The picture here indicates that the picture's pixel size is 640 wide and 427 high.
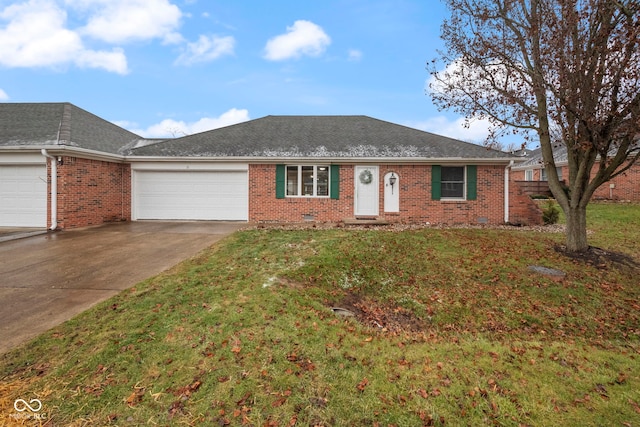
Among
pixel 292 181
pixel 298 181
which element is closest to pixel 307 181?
pixel 298 181

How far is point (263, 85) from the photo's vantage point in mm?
21125

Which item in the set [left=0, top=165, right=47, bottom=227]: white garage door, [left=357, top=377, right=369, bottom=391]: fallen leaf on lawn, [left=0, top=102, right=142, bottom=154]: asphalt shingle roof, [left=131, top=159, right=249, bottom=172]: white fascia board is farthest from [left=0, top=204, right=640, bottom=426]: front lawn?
[left=0, top=102, right=142, bottom=154]: asphalt shingle roof

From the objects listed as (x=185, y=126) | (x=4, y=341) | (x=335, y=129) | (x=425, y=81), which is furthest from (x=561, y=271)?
(x=185, y=126)

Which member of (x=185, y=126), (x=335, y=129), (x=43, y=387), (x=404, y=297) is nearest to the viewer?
(x=43, y=387)

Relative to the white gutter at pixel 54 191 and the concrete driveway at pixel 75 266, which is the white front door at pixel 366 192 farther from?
the white gutter at pixel 54 191

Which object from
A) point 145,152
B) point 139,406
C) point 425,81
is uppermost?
point 425,81

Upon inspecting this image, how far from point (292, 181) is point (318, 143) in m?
2.08

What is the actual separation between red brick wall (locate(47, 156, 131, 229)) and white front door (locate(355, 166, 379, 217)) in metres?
9.09

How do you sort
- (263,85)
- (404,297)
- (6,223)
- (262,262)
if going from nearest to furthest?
(404,297)
(262,262)
(6,223)
(263,85)

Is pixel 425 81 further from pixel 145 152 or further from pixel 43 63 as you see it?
pixel 43 63

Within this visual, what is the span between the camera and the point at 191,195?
12.5 metres

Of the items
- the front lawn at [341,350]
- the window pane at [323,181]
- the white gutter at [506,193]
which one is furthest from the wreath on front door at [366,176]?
the front lawn at [341,350]

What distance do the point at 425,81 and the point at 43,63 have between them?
2157 cm

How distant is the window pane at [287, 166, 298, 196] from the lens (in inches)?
486
